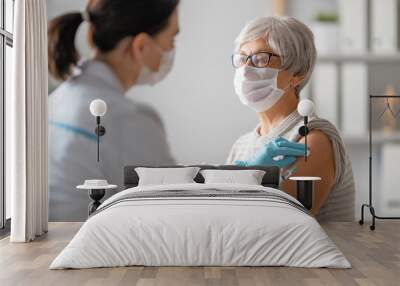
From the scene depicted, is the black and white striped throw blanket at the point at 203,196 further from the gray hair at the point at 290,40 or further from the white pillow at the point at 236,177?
the gray hair at the point at 290,40

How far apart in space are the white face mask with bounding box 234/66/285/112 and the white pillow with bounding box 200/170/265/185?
0.84m

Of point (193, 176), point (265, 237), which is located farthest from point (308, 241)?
point (193, 176)

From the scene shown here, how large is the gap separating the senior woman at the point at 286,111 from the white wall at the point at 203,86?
144 mm

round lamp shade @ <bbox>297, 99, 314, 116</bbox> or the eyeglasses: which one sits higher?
the eyeglasses

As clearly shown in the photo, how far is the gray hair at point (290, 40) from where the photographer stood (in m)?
6.41

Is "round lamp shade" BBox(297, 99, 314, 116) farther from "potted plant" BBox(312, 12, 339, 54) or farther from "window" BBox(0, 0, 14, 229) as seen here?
"window" BBox(0, 0, 14, 229)

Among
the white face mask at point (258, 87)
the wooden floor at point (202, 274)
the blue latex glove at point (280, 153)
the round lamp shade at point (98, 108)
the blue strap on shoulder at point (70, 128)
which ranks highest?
the white face mask at point (258, 87)

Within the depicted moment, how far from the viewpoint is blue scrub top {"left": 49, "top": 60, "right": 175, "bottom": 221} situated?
6645 mm

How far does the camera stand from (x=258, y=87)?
648cm

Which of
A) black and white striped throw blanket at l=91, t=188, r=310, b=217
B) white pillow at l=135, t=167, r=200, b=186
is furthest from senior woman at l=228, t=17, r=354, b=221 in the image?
black and white striped throw blanket at l=91, t=188, r=310, b=217

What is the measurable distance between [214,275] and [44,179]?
102 inches

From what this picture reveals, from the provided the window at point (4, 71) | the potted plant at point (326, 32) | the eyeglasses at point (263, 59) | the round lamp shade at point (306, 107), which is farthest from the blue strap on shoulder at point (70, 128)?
the potted plant at point (326, 32)

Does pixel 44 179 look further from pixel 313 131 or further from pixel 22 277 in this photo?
pixel 313 131

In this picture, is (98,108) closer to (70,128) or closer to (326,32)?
(70,128)
